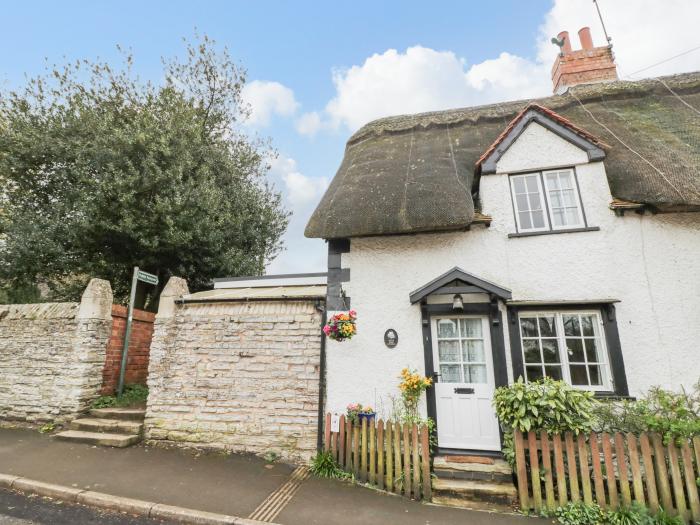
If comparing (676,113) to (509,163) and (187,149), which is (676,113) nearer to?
(509,163)

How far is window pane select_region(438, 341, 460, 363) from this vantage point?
576 cm

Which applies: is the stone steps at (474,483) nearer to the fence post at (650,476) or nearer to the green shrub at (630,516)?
the green shrub at (630,516)

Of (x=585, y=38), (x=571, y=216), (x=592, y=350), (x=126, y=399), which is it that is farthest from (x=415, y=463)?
(x=585, y=38)

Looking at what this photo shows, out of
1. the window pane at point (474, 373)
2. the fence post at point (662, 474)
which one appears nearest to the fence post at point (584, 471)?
the fence post at point (662, 474)

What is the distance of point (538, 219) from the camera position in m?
6.02

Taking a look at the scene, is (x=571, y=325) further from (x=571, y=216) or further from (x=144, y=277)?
(x=144, y=277)

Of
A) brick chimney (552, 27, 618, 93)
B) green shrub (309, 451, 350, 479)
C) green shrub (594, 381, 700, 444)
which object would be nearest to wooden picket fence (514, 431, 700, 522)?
green shrub (594, 381, 700, 444)

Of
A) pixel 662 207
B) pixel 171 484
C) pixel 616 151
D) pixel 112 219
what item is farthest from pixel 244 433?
pixel 616 151

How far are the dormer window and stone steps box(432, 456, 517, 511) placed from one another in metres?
3.89

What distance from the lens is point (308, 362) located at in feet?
19.8

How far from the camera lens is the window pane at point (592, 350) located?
5324 mm

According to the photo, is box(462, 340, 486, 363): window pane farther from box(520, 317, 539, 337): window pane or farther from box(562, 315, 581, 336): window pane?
box(562, 315, 581, 336): window pane

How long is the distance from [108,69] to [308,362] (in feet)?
38.5

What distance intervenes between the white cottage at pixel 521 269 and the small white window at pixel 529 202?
1.0 inches
